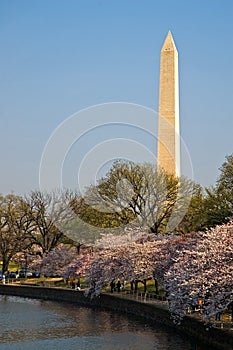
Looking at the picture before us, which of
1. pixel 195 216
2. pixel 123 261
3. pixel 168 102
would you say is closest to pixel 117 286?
pixel 123 261

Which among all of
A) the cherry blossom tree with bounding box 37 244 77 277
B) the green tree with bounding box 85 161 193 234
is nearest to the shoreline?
the cherry blossom tree with bounding box 37 244 77 277

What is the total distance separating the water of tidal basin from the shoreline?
23.7 inches

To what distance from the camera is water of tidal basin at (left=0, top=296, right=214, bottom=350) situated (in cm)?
3125

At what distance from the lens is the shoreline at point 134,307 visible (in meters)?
29.0

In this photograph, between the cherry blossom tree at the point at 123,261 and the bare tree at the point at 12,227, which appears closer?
the cherry blossom tree at the point at 123,261

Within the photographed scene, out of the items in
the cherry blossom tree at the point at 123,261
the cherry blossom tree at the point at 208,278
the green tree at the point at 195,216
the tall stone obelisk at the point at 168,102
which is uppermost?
the tall stone obelisk at the point at 168,102

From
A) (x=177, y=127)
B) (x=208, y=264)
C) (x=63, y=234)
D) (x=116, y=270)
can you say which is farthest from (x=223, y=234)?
(x=63, y=234)

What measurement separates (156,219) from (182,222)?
99.5 inches

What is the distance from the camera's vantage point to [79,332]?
35469 millimetres

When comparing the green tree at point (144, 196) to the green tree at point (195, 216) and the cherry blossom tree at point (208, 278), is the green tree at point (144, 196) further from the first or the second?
the cherry blossom tree at point (208, 278)

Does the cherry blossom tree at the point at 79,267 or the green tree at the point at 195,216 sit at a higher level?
the green tree at the point at 195,216

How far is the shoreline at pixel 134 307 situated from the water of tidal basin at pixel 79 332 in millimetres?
602

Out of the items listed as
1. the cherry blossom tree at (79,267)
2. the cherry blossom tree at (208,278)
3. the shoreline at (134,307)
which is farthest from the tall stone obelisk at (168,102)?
the cherry blossom tree at (208,278)

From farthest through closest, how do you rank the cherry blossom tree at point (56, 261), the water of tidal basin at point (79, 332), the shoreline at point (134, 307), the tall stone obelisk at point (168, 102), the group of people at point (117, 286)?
the cherry blossom tree at point (56, 261), the tall stone obelisk at point (168, 102), the group of people at point (117, 286), the water of tidal basin at point (79, 332), the shoreline at point (134, 307)
